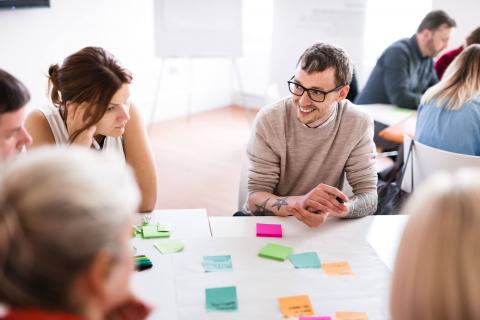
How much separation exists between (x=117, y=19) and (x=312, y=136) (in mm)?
3284

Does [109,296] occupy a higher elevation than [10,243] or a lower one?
lower

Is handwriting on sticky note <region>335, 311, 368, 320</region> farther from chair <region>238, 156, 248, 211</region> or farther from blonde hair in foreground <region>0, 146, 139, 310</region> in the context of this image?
chair <region>238, 156, 248, 211</region>

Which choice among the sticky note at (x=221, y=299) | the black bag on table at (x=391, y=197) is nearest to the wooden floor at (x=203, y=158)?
the black bag on table at (x=391, y=197)

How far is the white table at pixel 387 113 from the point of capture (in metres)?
3.44

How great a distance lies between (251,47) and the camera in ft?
20.2

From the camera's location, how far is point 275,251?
5.80 ft

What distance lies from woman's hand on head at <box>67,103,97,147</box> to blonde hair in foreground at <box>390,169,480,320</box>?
4.73ft

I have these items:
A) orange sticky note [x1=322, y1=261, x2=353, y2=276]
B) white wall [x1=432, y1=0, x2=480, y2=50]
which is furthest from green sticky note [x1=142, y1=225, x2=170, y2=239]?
white wall [x1=432, y1=0, x2=480, y2=50]

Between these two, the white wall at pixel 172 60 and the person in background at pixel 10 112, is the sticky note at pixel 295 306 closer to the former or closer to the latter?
the person in background at pixel 10 112

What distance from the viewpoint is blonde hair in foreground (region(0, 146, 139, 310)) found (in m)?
0.77

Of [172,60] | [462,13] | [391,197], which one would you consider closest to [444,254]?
[391,197]

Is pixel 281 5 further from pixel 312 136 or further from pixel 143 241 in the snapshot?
pixel 143 241

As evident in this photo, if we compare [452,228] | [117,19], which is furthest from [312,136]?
[117,19]

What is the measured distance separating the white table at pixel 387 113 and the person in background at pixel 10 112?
2234 millimetres
